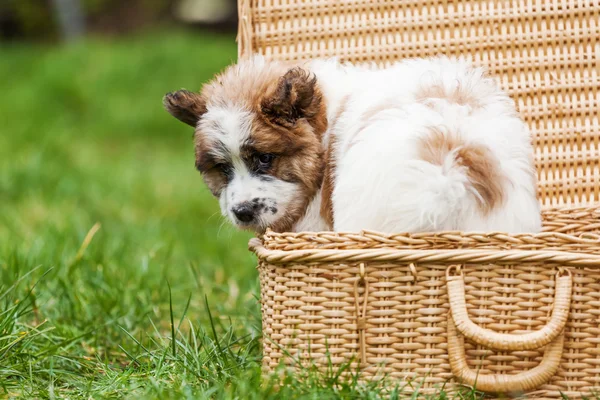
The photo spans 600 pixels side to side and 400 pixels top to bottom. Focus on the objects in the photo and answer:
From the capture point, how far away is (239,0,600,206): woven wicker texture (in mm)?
3291

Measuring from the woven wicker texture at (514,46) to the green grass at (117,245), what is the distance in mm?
1047

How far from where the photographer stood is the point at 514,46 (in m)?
3.32

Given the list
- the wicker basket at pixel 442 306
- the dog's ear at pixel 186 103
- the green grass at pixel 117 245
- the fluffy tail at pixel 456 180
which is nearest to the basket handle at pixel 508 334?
the wicker basket at pixel 442 306

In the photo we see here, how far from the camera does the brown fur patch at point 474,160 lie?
228cm

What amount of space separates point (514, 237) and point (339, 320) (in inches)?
23.7

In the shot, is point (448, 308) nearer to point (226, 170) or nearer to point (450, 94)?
point (450, 94)

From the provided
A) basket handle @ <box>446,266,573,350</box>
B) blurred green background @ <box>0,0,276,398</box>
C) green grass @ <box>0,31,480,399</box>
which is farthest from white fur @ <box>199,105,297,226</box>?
basket handle @ <box>446,266,573,350</box>

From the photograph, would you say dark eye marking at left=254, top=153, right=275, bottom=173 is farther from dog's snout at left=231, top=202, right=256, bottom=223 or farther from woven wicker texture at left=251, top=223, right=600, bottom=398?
woven wicker texture at left=251, top=223, right=600, bottom=398

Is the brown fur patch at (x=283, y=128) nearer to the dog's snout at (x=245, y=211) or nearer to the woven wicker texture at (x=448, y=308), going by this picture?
the dog's snout at (x=245, y=211)

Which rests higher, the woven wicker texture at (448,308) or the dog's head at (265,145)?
the dog's head at (265,145)

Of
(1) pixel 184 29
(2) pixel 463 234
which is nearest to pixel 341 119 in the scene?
(2) pixel 463 234

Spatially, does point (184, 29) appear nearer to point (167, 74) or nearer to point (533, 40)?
point (167, 74)

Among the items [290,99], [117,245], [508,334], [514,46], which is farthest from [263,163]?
[117,245]

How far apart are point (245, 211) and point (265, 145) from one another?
25cm
